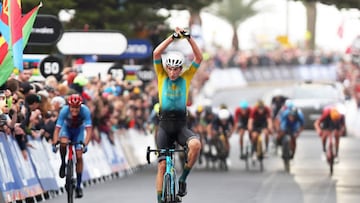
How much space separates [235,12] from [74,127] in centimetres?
8091

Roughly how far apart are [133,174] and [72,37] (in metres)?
3.69

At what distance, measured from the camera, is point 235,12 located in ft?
327

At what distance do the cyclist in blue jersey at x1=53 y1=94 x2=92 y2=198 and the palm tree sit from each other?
79491 mm

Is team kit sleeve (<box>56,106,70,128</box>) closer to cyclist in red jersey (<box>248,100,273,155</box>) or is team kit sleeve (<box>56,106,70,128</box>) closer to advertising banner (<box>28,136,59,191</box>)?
advertising banner (<box>28,136,59,191</box>)

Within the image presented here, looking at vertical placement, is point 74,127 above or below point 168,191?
above

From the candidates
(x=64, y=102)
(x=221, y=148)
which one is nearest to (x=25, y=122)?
(x=64, y=102)

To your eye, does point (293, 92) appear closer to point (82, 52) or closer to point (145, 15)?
point (145, 15)

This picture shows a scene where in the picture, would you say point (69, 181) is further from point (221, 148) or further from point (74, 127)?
point (221, 148)

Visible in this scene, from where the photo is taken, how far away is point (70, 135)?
19156mm

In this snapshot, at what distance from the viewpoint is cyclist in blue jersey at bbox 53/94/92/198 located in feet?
61.1

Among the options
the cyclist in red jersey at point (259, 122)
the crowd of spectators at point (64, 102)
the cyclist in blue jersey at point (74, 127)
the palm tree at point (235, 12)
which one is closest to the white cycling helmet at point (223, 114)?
Result: the cyclist in red jersey at point (259, 122)

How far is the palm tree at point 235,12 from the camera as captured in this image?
326ft

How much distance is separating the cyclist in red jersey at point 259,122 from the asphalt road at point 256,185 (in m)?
0.81

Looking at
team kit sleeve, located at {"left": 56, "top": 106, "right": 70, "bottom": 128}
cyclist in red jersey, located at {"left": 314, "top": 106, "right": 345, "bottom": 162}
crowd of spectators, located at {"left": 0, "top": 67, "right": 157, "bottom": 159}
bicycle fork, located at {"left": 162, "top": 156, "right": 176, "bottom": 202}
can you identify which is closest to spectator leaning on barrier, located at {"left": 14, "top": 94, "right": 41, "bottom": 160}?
crowd of spectators, located at {"left": 0, "top": 67, "right": 157, "bottom": 159}
